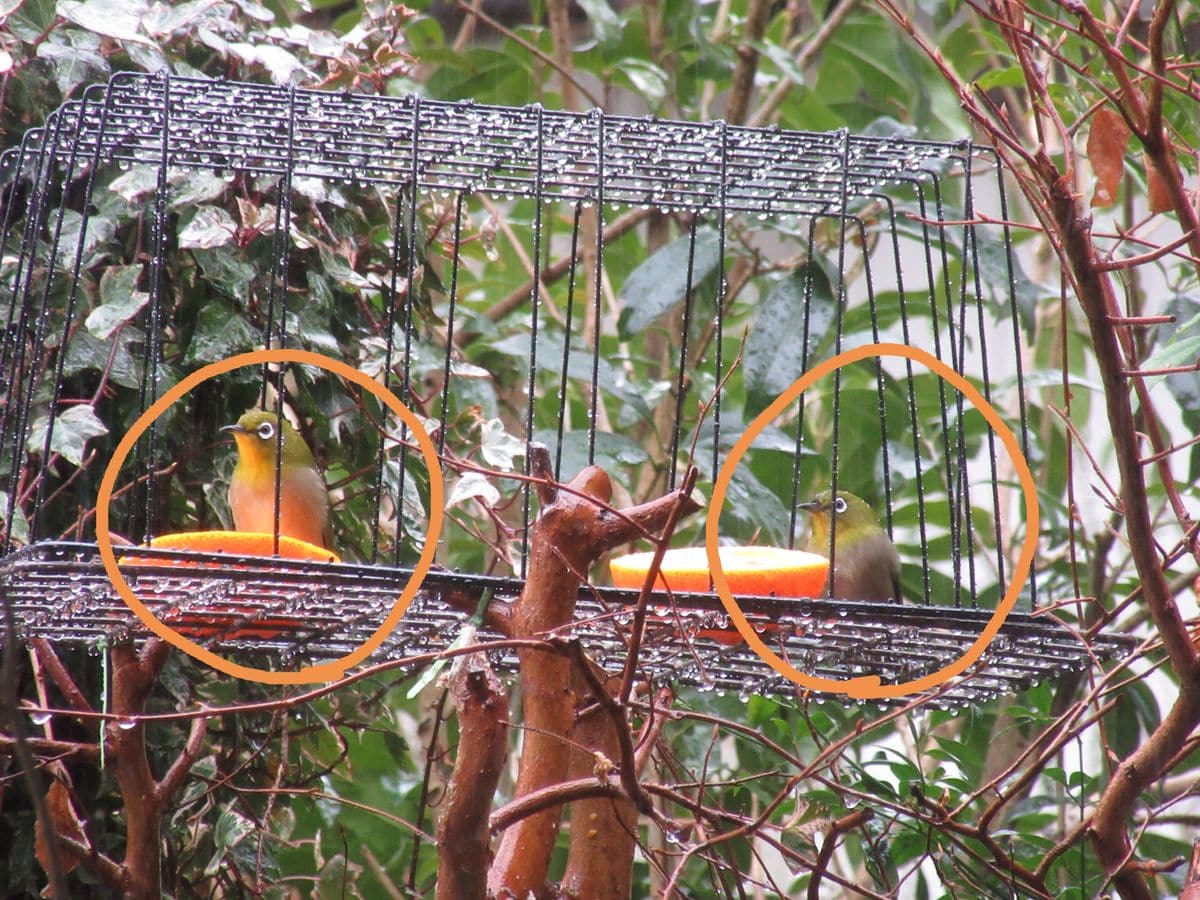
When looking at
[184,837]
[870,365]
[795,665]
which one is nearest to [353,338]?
[184,837]

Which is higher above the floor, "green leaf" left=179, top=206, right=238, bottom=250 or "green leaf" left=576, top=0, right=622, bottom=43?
"green leaf" left=576, top=0, right=622, bottom=43

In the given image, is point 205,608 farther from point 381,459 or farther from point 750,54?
point 750,54

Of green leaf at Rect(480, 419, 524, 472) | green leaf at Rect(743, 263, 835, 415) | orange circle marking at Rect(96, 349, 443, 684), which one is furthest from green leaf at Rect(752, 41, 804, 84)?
orange circle marking at Rect(96, 349, 443, 684)

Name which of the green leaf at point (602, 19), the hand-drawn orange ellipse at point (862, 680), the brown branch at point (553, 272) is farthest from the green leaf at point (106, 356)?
the green leaf at point (602, 19)

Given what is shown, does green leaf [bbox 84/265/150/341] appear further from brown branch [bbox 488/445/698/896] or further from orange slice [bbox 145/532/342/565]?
brown branch [bbox 488/445/698/896]

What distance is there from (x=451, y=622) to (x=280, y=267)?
2.51 feet

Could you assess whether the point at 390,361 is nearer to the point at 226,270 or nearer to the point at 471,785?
the point at 226,270

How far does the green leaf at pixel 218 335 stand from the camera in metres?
2.00

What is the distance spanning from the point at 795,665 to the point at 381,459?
1.87 ft

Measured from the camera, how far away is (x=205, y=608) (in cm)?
148

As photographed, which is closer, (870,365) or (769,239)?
(870,365)

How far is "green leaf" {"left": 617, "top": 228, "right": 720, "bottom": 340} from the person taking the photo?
2.58 metres

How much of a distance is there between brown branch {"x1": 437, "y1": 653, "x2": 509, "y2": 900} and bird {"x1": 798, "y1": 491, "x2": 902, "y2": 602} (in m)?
1.15

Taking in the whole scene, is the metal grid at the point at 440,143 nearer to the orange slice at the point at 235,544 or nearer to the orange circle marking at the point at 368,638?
the orange circle marking at the point at 368,638
